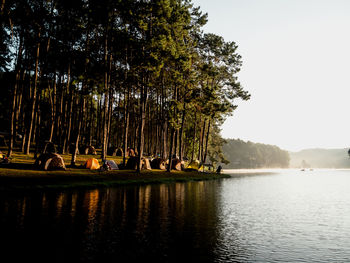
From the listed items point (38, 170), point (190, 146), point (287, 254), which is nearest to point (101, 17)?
point (38, 170)

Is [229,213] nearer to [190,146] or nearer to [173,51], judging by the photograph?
[173,51]

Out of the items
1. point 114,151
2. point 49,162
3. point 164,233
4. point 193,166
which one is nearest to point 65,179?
point 49,162

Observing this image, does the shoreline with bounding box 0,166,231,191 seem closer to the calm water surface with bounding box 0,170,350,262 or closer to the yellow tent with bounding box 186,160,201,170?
the calm water surface with bounding box 0,170,350,262

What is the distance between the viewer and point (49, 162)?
28.8 meters

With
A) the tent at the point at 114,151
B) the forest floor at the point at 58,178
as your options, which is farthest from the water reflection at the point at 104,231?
the tent at the point at 114,151

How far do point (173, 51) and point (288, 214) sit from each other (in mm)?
23196

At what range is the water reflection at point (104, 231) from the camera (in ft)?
26.1

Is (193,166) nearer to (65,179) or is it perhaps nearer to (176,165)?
(176,165)

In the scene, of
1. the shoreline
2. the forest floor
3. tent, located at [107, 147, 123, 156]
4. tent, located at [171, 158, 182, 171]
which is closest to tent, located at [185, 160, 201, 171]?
tent, located at [171, 158, 182, 171]

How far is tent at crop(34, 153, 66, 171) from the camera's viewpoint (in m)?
28.5

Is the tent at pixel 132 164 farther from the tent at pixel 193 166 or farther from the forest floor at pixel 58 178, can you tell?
the tent at pixel 193 166

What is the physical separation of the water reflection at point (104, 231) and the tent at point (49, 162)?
39.6 ft

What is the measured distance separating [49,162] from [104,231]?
68.3 feet

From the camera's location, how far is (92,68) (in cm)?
3497
